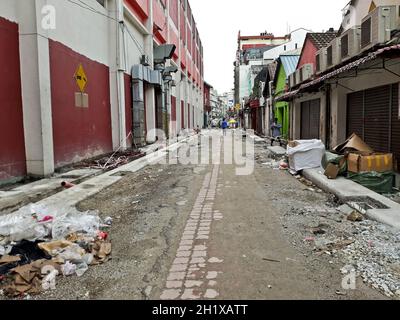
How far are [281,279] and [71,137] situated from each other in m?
9.05

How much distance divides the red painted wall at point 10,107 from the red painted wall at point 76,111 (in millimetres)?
1369

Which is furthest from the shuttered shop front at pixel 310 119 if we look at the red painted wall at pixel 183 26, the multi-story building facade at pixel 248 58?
the multi-story building facade at pixel 248 58

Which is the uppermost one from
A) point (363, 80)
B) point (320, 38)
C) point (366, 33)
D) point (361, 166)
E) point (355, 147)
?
point (320, 38)

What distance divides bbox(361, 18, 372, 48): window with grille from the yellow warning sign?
339 inches

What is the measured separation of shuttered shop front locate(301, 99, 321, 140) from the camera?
16734 mm

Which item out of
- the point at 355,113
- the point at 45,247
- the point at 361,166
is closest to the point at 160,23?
the point at 355,113

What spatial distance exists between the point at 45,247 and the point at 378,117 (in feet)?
30.5

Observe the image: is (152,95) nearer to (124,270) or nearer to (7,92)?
(7,92)

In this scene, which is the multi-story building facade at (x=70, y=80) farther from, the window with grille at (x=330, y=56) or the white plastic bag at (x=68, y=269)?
A: the window with grille at (x=330, y=56)

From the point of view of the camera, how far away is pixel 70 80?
11.0m

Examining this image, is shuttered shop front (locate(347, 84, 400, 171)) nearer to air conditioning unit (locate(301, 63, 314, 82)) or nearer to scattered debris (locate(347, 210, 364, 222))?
scattered debris (locate(347, 210, 364, 222))

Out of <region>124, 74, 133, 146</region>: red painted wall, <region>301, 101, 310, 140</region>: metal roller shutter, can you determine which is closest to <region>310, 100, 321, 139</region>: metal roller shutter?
<region>301, 101, 310, 140</region>: metal roller shutter

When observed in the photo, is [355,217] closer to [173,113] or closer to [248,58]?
[173,113]
